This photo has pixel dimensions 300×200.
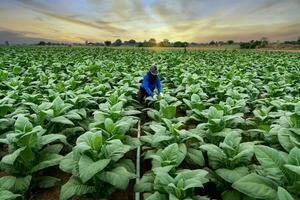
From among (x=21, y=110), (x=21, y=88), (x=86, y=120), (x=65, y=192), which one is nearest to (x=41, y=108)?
(x=21, y=110)

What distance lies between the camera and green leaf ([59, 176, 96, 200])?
2893 millimetres

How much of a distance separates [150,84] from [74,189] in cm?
454

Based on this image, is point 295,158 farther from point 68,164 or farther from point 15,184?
point 15,184

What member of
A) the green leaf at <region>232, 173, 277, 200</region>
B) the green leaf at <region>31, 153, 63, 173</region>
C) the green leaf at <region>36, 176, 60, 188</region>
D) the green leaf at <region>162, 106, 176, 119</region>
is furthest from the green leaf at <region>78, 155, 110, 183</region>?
the green leaf at <region>162, 106, 176, 119</region>

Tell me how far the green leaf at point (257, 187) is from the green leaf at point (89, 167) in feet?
4.36

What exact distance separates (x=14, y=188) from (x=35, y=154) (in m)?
0.53

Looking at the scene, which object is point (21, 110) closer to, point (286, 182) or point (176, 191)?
point (176, 191)

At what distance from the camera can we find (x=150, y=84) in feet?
23.6

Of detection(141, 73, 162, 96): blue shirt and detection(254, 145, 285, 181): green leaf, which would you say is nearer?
detection(254, 145, 285, 181): green leaf

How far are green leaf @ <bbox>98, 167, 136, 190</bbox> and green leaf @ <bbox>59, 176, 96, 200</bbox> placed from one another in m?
0.22

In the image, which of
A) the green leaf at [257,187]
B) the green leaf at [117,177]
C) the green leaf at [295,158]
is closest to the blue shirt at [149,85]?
the green leaf at [117,177]

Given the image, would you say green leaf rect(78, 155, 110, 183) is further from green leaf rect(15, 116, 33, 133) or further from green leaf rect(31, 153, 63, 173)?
green leaf rect(15, 116, 33, 133)

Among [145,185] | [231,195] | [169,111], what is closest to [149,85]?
[169,111]

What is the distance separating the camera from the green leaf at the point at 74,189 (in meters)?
2.89
